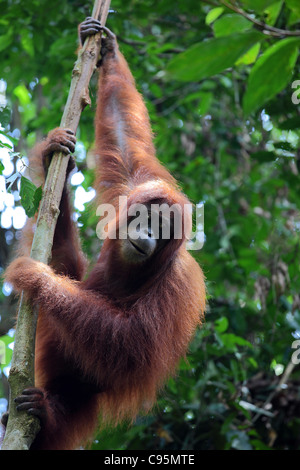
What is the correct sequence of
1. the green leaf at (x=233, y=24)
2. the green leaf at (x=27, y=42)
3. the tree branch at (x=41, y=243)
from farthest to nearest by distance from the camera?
1. the green leaf at (x=27, y=42)
2. the tree branch at (x=41, y=243)
3. the green leaf at (x=233, y=24)

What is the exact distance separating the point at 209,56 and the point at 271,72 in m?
0.16

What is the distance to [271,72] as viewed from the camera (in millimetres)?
1262

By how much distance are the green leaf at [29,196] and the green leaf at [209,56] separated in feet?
5.16

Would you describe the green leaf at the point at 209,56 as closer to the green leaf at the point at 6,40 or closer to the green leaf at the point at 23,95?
the green leaf at the point at 6,40

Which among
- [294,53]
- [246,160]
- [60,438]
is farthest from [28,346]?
[246,160]

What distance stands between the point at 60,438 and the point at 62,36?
3613 mm

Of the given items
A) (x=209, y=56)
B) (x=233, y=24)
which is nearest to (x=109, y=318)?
(x=233, y=24)

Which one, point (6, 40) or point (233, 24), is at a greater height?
point (6, 40)

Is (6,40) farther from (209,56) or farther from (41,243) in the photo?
(209,56)

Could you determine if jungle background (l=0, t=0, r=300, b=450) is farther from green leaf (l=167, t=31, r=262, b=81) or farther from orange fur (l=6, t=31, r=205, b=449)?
green leaf (l=167, t=31, r=262, b=81)

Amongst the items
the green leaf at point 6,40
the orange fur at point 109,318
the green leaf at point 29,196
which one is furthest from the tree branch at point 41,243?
the green leaf at point 6,40

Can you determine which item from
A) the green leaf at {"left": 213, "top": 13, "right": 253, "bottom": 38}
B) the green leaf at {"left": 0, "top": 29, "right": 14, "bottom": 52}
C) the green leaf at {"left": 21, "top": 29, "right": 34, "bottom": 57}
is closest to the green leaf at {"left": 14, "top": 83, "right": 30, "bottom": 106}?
the green leaf at {"left": 21, "top": 29, "right": 34, "bottom": 57}

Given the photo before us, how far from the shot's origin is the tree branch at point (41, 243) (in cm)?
221

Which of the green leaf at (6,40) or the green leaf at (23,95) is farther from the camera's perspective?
the green leaf at (23,95)
